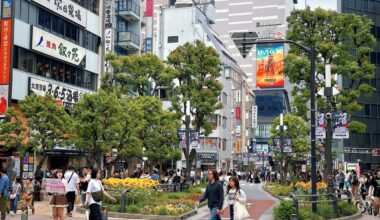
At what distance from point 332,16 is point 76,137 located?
15628 millimetres

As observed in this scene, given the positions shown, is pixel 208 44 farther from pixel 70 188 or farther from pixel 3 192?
pixel 3 192

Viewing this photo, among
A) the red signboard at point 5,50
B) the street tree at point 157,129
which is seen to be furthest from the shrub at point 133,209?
the red signboard at point 5,50

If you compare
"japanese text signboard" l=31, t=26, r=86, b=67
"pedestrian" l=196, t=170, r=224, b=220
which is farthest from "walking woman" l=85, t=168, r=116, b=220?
"japanese text signboard" l=31, t=26, r=86, b=67

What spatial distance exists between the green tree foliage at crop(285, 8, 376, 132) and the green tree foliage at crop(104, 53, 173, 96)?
11.4 meters

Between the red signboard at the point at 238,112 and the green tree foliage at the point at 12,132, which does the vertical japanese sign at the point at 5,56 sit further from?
the red signboard at the point at 238,112

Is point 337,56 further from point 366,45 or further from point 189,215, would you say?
point 189,215

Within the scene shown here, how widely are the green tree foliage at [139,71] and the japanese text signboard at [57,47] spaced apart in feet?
11.8

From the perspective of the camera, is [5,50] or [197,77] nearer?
[5,50]

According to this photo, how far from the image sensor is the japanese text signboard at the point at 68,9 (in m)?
38.4

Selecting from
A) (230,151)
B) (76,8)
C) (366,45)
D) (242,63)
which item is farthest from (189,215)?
(242,63)

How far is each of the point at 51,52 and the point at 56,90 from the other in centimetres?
275

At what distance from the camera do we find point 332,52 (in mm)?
29328

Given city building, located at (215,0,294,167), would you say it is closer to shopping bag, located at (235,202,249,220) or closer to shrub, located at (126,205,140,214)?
shrub, located at (126,205,140,214)

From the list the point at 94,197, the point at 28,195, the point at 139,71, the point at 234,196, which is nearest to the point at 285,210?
the point at 234,196
